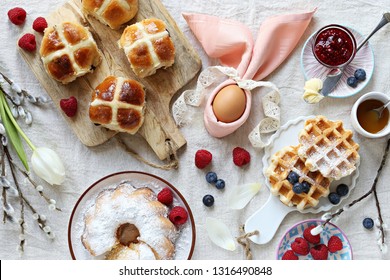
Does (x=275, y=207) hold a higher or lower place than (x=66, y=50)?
lower

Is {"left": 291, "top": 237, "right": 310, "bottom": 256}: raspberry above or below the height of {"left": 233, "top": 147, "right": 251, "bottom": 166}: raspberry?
below

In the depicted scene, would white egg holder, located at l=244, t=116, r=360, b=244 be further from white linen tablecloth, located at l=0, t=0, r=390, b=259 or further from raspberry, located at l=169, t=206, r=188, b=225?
raspberry, located at l=169, t=206, r=188, b=225

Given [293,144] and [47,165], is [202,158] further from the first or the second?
[47,165]

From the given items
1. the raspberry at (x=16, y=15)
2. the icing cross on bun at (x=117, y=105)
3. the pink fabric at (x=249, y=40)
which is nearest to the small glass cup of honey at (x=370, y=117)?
the pink fabric at (x=249, y=40)

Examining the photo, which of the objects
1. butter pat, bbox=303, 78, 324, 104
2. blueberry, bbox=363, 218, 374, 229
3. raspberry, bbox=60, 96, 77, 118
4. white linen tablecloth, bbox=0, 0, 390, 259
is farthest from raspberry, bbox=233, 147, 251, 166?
raspberry, bbox=60, 96, 77, 118

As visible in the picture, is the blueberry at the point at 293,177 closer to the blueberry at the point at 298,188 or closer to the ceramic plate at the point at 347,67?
the blueberry at the point at 298,188

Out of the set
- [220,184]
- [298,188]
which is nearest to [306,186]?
[298,188]
